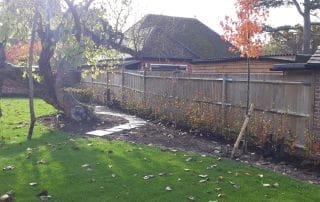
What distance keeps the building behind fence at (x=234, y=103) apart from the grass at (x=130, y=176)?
165 centimetres

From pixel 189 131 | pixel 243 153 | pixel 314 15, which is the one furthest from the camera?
pixel 314 15

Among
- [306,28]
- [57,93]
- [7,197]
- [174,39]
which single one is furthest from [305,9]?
[7,197]

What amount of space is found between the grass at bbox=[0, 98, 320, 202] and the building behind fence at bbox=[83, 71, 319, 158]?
1.65 m

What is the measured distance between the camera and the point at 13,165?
28.5ft

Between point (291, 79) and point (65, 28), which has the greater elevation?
point (65, 28)

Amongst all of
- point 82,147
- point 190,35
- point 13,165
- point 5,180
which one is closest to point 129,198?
point 5,180

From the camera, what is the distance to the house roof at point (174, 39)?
3009 cm

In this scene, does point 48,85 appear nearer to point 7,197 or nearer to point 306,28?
point 7,197

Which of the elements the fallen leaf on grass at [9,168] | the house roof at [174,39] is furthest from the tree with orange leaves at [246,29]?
the house roof at [174,39]

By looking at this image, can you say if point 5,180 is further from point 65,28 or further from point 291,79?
point 65,28

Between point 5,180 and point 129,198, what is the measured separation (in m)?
2.37

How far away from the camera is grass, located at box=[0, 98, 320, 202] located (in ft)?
22.2

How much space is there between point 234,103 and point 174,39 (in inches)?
783

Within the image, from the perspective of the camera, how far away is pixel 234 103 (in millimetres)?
12461
